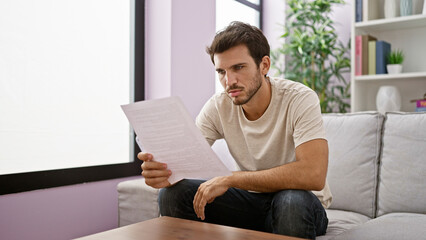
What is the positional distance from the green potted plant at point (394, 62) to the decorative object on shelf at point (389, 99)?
11cm

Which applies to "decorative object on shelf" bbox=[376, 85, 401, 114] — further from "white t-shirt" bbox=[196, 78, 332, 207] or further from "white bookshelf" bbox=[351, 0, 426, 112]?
"white t-shirt" bbox=[196, 78, 332, 207]

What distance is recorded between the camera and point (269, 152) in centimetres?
144

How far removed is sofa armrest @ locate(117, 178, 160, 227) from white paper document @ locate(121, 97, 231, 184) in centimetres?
62

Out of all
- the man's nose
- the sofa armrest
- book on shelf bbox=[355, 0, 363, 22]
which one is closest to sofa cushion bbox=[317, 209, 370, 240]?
the man's nose

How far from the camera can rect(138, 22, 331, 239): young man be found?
4.04ft

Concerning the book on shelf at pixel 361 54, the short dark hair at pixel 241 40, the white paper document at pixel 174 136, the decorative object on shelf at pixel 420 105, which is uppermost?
the book on shelf at pixel 361 54

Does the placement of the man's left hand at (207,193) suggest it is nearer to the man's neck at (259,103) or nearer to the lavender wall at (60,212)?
the man's neck at (259,103)

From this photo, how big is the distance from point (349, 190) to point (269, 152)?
0.46m

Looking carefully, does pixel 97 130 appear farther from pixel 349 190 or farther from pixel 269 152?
pixel 349 190

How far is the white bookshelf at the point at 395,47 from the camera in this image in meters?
2.65

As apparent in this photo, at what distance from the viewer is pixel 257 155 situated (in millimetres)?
1466

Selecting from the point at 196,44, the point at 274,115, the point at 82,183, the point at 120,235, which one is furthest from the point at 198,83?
the point at 120,235

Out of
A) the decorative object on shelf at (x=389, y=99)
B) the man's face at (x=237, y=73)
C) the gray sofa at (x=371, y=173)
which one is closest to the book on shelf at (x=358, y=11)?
the decorative object on shelf at (x=389, y=99)

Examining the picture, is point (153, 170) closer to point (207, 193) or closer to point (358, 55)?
point (207, 193)
